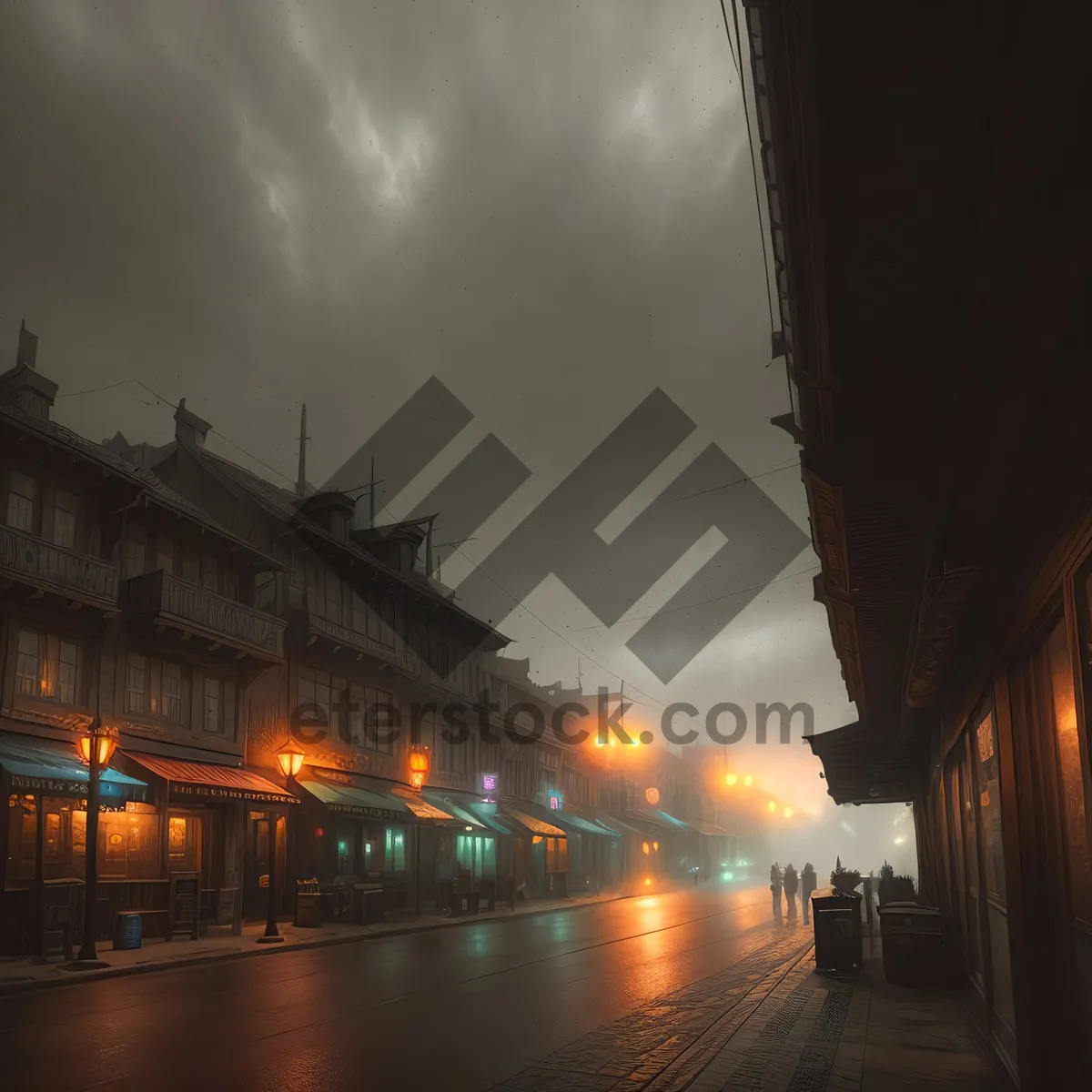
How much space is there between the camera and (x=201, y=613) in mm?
24906

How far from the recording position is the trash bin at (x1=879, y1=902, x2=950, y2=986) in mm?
13562

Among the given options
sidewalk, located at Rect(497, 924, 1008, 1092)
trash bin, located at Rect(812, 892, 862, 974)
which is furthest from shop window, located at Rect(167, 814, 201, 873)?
trash bin, located at Rect(812, 892, 862, 974)

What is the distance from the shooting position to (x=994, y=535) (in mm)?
5500

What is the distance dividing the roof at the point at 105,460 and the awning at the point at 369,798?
716cm

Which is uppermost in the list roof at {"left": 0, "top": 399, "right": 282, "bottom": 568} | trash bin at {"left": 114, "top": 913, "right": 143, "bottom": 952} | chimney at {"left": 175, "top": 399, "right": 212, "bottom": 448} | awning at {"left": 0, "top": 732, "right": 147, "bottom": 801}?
chimney at {"left": 175, "top": 399, "right": 212, "bottom": 448}

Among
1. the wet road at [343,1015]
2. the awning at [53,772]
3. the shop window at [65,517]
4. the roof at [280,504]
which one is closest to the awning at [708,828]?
the roof at [280,504]

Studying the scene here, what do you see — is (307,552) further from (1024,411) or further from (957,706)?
(1024,411)

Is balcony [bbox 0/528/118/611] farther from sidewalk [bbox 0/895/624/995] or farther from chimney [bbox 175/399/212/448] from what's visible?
chimney [bbox 175/399/212/448]

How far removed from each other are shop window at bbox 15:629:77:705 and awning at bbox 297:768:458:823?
25.4 ft

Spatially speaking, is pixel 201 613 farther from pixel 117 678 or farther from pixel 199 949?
pixel 199 949

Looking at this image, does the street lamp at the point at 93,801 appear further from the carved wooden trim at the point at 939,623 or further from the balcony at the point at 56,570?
the carved wooden trim at the point at 939,623

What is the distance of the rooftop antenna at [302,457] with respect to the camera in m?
44.9

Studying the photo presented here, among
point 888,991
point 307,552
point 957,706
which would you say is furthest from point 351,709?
point 957,706

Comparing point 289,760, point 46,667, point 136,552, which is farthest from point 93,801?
point 136,552
